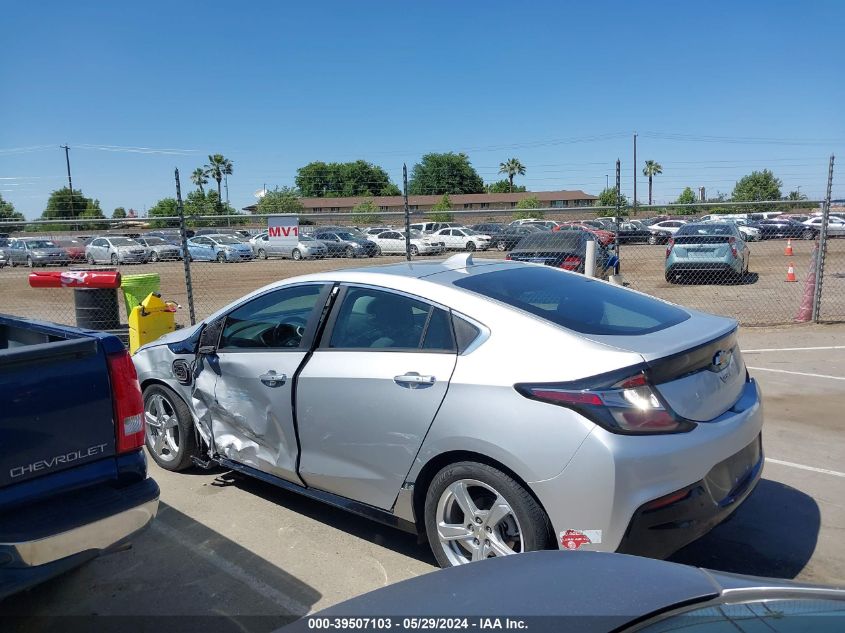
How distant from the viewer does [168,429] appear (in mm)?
5070

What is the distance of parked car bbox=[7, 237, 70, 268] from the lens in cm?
2567

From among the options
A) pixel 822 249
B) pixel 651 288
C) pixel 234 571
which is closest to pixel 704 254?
pixel 651 288

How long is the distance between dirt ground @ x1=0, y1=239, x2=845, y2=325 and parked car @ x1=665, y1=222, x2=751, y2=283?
0.42m

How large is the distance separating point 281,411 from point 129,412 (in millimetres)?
1002

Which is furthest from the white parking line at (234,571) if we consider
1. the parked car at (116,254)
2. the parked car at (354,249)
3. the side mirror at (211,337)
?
the parked car at (116,254)

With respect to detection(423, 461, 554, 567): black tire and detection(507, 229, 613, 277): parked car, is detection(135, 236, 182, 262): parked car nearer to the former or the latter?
detection(507, 229, 613, 277): parked car

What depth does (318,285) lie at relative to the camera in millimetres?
4160

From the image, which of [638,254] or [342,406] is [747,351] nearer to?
[342,406]

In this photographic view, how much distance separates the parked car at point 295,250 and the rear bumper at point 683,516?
22.8m

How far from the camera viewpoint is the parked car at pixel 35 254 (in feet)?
84.2

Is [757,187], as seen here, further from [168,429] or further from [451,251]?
[168,429]

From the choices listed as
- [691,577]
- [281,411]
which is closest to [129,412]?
[281,411]

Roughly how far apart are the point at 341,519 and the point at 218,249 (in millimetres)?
28173

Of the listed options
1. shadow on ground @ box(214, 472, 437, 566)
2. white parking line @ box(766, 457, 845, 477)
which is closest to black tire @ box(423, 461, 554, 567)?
shadow on ground @ box(214, 472, 437, 566)
